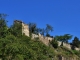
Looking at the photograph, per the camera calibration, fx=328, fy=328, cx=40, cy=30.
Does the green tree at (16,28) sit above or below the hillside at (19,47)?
above

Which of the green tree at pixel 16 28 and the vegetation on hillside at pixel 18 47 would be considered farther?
the green tree at pixel 16 28

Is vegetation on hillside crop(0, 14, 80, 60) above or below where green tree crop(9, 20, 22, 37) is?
below

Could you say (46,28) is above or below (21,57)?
above

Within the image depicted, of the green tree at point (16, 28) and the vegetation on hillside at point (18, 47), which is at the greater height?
the green tree at point (16, 28)

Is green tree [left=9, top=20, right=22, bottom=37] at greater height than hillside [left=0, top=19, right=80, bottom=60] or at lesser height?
greater

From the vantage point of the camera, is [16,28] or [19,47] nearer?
[19,47]

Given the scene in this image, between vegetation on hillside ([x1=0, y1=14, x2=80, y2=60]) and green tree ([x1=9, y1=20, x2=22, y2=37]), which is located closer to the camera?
vegetation on hillside ([x1=0, y1=14, x2=80, y2=60])

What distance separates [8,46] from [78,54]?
45.8 meters

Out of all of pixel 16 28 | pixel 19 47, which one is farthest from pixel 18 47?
pixel 16 28

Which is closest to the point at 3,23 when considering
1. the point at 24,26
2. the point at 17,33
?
the point at 17,33

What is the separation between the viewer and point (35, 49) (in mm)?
52156

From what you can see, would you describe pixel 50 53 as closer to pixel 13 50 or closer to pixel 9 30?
pixel 9 30

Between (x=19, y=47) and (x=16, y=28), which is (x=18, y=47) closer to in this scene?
(x=19, y=47)

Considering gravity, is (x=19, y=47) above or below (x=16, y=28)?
below
